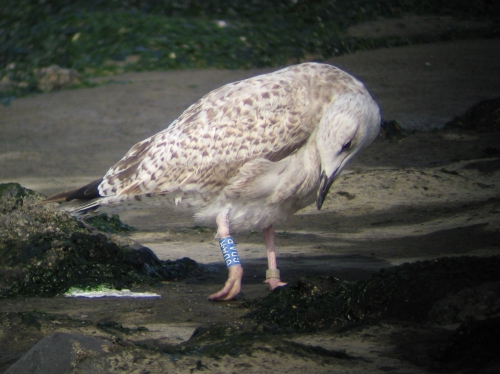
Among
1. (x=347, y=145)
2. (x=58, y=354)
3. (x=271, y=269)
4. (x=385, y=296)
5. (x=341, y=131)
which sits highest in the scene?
(x=341, y=131)

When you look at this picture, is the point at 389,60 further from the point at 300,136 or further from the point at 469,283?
the point at 469,283

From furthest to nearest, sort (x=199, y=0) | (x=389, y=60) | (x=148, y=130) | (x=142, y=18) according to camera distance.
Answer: (x=199, y=0), (x=142, y=18), (x=389, y=60), (x=148, y=130)

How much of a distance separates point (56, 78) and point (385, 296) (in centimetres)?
1103

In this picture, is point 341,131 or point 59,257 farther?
point 59,257

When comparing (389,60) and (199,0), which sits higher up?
(199,0)

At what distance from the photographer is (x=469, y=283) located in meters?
4.13

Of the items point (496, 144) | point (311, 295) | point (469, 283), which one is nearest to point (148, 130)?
Answer: point (496, 144)

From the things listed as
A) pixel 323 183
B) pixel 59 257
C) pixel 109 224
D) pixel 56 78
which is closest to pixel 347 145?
pixel 323 183

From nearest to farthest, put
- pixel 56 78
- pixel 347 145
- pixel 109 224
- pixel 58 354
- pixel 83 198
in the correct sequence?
pixel 58 354 → pixel 347 145 → pixel 83 198 → pixel 109 224 → pixel 56 78

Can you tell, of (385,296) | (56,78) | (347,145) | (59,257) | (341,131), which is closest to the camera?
(385,296)

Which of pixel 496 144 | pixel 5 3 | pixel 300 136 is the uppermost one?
pixel 5 3

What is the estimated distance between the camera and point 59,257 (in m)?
5.68

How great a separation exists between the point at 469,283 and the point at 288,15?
15.7 meters

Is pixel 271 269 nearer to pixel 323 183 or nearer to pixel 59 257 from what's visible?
pixel 323 183
